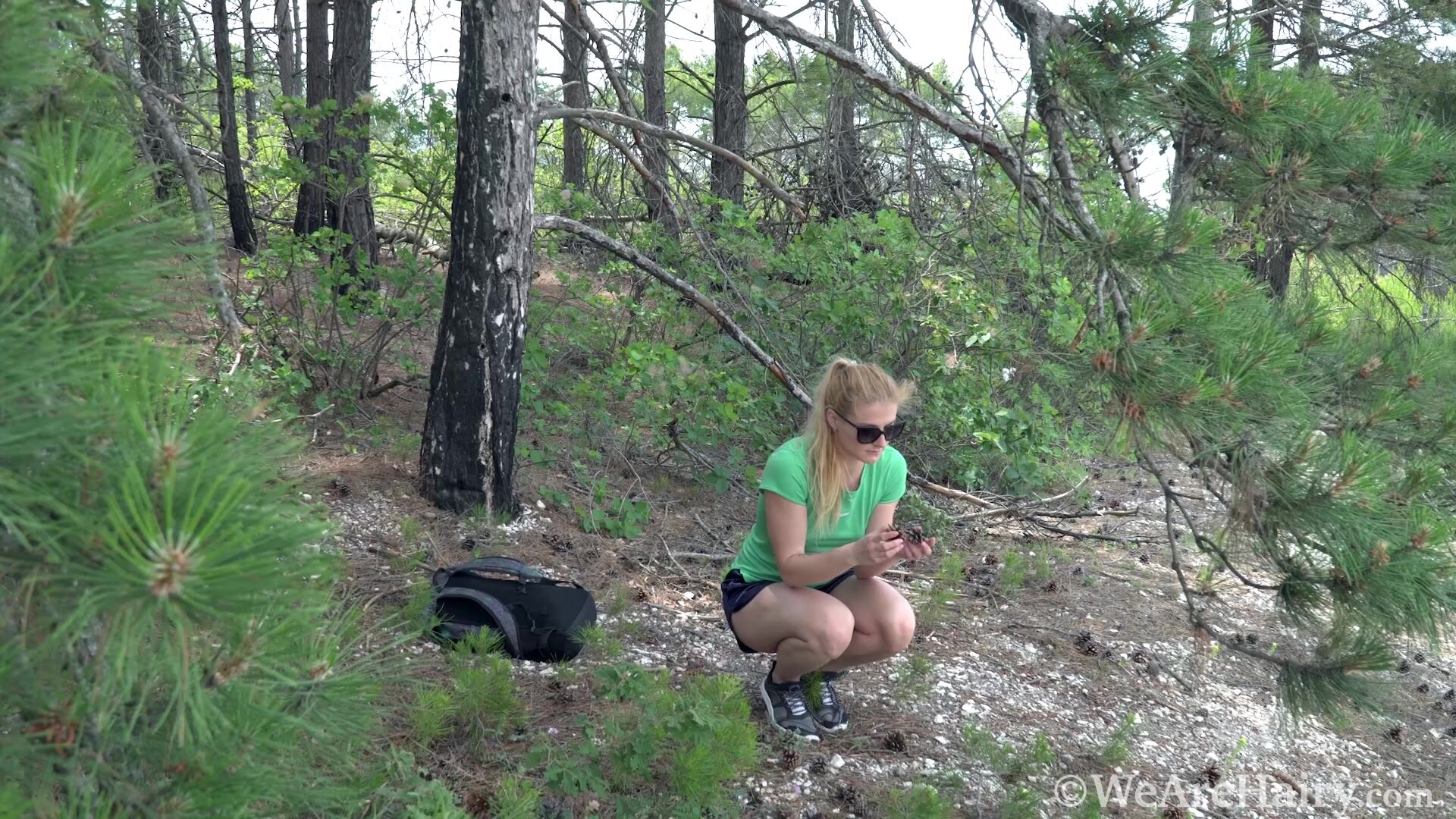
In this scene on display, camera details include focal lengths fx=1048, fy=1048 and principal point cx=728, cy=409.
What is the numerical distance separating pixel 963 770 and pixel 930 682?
1.86 ft

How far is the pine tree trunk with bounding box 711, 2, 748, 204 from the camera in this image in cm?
730

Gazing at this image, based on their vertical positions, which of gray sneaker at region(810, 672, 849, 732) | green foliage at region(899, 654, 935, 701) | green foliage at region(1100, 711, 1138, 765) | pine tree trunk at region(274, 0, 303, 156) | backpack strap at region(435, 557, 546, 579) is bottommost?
green foliage at region(1100, 711, 1138, 765)

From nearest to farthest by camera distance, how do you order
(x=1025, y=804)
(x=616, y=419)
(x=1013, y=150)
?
1. (x=1025, y=804)
2. (x=1013, y=150)
3. (x=616, y=419)

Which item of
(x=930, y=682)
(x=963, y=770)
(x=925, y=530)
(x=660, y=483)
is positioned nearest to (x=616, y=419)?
(x=660, y=483)

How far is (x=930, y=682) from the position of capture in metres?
3.71

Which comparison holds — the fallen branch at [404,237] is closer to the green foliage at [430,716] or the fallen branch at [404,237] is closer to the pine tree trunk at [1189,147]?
the green foliage at [430,716]

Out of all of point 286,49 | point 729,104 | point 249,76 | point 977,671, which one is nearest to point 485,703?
point 977,671

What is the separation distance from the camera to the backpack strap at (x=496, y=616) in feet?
10.9

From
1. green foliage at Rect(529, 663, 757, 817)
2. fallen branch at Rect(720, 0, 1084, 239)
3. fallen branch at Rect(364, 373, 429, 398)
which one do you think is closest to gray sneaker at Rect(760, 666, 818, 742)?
green foliage at Rect(529, 663, 757, 817)

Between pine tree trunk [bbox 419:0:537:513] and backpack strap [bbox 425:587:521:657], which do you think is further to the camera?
pine tree trunk [bbox 419:0:537:513]

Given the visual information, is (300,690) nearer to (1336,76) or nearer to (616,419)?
(1336,76)

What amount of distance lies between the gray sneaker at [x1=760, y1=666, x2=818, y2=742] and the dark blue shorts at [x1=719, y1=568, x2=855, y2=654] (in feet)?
0.47

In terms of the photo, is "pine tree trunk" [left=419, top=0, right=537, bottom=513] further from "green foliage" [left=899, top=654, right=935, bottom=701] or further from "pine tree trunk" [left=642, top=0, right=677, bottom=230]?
"green foliage" [left=899, top=654, right=935, bottom=701]

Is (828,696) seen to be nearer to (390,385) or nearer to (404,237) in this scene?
(390,385)
